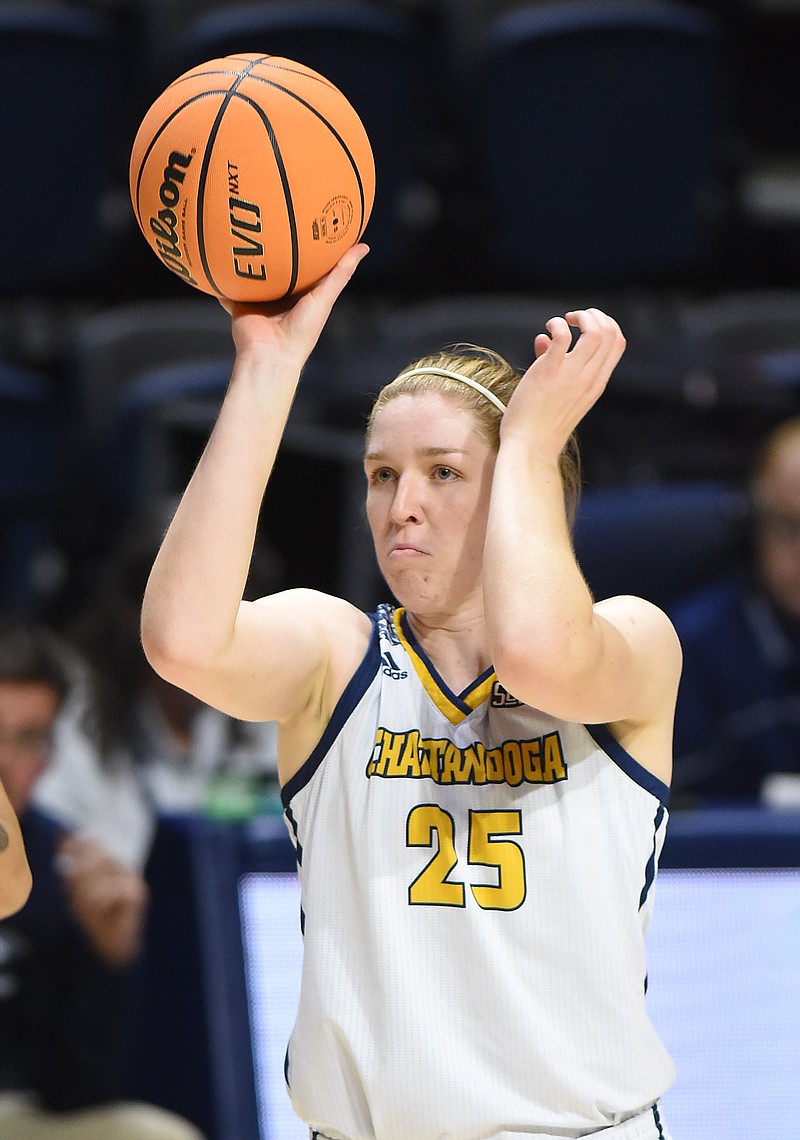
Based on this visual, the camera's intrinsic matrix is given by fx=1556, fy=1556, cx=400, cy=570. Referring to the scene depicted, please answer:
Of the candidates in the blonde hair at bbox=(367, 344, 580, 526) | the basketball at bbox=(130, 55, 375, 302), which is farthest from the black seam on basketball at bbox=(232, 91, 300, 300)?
the blonde hair at bbox=(367, 344, 580, 526)

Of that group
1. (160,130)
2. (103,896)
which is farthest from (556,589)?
(103,896)

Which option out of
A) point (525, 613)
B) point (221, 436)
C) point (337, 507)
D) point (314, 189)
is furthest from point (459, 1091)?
point (337, 507)

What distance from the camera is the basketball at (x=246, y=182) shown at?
2137mm

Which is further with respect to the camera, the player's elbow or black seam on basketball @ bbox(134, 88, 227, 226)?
the player's elbow

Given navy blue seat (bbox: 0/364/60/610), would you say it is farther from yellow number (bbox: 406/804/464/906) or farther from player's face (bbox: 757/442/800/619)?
yellow number (bbox: 406/804/464/906)

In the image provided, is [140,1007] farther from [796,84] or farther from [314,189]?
[796,84]

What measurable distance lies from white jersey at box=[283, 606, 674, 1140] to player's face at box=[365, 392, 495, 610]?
0.17 meters

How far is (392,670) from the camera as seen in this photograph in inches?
89.7

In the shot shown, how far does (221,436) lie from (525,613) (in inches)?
18.4

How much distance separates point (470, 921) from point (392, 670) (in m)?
0.39

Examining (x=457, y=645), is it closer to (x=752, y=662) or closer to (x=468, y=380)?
(x=468, y=380)

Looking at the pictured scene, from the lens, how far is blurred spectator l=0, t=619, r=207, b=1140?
4.10 m

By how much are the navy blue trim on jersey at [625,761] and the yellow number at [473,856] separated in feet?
0.54

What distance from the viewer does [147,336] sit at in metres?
6.43
